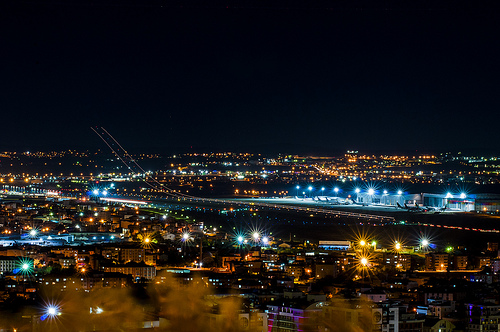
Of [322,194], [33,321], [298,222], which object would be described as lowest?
[33,321]

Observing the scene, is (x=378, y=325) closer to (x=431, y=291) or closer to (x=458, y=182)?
(x=431, y=291)

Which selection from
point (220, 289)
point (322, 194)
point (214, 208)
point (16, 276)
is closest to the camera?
point (220, 289)

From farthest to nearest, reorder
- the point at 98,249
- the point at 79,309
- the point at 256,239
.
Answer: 1. the point at 256,239
2. the point at 98,249
3. the point at 79,309

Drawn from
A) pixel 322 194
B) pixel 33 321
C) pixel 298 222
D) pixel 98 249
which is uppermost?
pixel 322 194

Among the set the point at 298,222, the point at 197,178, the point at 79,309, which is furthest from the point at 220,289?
the point at 197,178

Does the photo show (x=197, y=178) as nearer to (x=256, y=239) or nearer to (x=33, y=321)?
(x=256, y=239)

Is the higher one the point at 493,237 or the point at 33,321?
the point at 493,237

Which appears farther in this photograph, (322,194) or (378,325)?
(322,194)

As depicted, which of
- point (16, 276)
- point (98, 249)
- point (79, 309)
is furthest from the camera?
point (98, 249)

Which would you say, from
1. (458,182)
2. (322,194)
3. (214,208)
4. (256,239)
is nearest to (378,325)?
(256,239)
